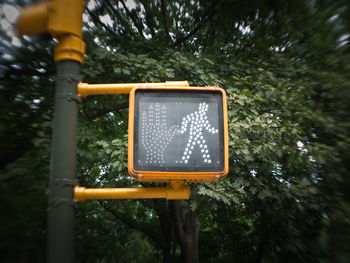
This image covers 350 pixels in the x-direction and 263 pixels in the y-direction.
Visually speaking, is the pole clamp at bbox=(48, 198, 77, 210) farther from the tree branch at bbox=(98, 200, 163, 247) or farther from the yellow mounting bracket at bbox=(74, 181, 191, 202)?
the tree branch at bbox=(98, 200, 163, 247)

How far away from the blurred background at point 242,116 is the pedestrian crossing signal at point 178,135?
70.7 inches

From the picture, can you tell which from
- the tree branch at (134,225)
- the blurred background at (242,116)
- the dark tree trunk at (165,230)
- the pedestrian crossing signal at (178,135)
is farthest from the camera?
the dark tree trunk at (165,230)

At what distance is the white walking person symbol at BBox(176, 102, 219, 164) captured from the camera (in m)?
1.52

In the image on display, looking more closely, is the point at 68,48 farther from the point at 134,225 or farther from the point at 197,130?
the point at 134,225

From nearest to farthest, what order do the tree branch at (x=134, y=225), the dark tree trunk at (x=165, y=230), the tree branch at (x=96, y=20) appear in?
the tree branch at (x=96, y=20) → the tree branch at (x=134, y=225) → the dark tree trunk at (x=165, y=230)

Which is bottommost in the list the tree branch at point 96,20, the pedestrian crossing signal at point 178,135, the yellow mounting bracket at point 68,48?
the pedestrian crossing signal at point 178,135

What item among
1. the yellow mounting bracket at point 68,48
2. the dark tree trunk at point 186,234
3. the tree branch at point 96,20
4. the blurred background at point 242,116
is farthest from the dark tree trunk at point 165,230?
the yellow mounting bracket at point 68,48

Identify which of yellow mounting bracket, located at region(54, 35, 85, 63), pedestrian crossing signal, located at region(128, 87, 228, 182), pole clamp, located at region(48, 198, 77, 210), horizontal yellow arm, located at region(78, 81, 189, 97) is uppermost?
yellow mounting bracket, located at region(54, 35, 85, 63)

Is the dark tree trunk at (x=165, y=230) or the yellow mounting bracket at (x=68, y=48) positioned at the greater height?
the yellow mounting bracket at (x=68, y=48)

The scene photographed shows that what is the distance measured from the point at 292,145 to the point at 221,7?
3526mm

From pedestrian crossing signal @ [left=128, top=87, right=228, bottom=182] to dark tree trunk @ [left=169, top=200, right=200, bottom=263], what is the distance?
6.97 meters

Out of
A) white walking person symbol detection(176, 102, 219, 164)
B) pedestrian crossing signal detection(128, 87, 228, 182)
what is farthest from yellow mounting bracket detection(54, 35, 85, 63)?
white walking person symbol detection(176, 102, 219, 164)

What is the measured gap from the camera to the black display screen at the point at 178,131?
4.94 ft

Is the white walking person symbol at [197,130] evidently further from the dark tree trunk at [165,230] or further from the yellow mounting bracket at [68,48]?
the dark tree trunk at [165,230]
